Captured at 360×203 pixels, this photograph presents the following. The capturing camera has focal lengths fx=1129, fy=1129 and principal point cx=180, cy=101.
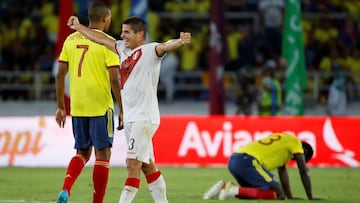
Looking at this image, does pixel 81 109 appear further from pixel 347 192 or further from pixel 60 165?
pixel 60 165

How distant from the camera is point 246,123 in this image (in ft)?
75.0

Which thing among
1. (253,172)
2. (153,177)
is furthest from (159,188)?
Result: (253,172)

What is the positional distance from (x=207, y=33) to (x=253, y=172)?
1495 cm

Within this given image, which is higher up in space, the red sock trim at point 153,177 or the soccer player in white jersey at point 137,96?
the soccer player in white jersey at point 137,96

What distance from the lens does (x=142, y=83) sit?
506 inches

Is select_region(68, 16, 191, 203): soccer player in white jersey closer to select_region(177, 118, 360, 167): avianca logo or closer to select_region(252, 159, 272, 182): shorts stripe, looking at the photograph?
select_region(252, 159, 272, 182): shorts stripe

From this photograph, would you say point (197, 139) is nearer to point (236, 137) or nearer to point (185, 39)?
point (236, 137)

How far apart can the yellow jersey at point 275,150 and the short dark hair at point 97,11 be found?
364cm

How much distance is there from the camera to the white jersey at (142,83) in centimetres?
1283

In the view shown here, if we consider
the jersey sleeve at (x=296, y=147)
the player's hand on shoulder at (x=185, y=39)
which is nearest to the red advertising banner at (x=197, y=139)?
the jersey sleeve at (x=296, y=147)

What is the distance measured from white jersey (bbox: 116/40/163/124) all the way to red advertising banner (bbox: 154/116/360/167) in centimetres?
965

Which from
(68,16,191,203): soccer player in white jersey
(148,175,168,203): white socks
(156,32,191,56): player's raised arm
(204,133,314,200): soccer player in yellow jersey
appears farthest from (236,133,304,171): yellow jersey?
(156,32,191,56): player's raised arm

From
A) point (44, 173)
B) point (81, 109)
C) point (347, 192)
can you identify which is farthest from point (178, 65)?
point (81, 109)

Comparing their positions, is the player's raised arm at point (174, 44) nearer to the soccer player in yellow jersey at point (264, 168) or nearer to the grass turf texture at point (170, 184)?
the grass turf texture at point (170, 184)
